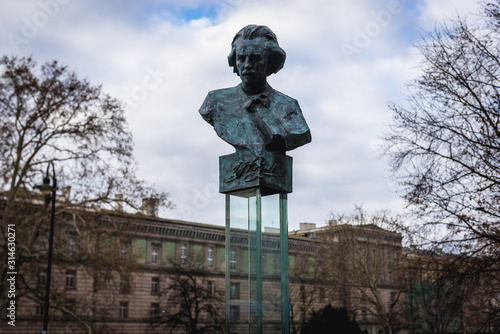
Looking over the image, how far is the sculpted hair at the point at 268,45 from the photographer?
26.9 feet

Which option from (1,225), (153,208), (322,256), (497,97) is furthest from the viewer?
(322,256)

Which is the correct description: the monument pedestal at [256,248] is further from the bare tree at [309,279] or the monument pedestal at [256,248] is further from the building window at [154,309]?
the building window at [154,309]

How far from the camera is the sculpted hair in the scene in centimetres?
819

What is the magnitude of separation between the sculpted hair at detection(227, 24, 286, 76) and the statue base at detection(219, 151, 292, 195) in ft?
4.07

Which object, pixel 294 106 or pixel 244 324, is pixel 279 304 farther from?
pixel 294 106

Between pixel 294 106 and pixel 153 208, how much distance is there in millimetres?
18778

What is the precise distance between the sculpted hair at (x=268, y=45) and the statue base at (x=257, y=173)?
1241 mm

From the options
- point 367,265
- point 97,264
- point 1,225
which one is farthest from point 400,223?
point 367,265

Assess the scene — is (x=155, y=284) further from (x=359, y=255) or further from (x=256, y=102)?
(x=256, y=102)

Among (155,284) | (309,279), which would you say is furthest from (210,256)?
(309,279)

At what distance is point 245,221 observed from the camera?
7809 mm

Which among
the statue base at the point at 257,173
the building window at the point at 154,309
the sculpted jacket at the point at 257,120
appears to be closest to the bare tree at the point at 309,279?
the building window at the point at 154,309

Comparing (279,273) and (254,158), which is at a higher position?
(254,158)

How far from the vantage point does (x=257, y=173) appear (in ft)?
25.2
